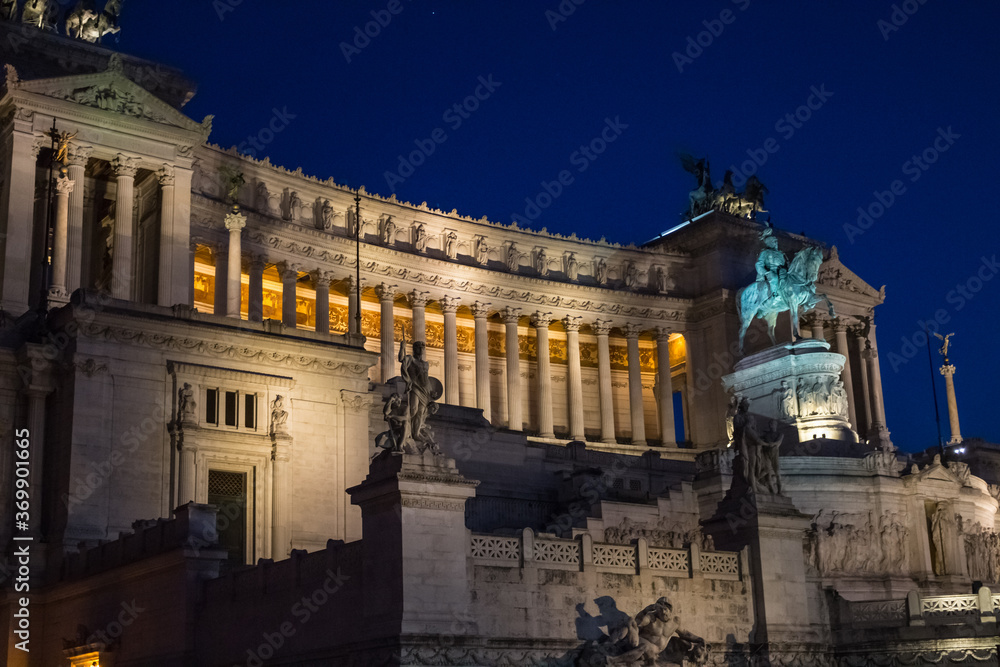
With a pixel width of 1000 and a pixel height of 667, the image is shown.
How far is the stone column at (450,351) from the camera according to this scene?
8025cm

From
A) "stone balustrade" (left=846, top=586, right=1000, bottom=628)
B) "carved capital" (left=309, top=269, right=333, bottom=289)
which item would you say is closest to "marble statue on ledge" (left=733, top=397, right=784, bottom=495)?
"stone balustrade" (left=846, top=586, right=1000, bottom=628)

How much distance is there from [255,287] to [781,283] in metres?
30.4

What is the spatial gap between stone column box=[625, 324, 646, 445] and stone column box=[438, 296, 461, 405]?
500 inches

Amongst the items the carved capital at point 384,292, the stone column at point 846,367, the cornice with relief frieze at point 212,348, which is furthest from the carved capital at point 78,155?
the stone column at point 846,367

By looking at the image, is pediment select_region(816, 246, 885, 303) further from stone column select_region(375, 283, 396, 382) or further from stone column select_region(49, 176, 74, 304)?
stone column select_region(49, 176, 74, 304)

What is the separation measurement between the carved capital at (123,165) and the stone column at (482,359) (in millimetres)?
28032

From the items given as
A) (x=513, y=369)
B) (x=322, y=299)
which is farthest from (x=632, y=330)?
(x=322, y=299)

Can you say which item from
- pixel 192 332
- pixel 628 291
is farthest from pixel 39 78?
pixel 628 291

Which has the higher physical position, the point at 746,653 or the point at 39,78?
the point at 39,78

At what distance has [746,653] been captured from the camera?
34.0 metres

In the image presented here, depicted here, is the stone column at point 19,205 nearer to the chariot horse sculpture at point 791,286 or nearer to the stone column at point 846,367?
the chariot horse sculpture at point 791,286

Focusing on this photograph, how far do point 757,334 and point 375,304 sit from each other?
25.7 metres

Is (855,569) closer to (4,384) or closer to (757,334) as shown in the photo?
(4,384)

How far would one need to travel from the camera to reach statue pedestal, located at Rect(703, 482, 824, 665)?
34.5 m
